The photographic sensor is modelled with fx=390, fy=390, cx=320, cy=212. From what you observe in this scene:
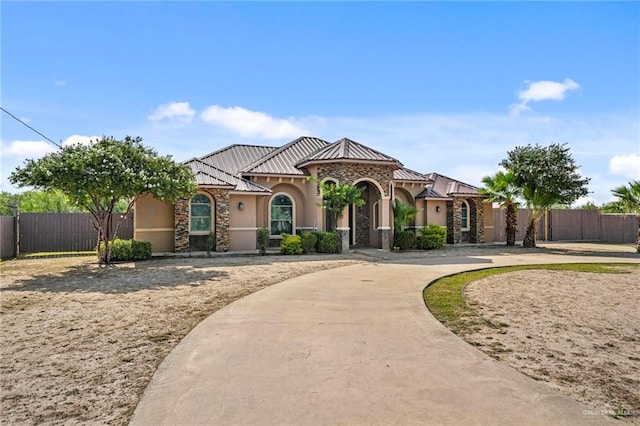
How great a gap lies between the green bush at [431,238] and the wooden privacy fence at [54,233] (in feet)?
56.3

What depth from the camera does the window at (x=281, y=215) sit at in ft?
68.8

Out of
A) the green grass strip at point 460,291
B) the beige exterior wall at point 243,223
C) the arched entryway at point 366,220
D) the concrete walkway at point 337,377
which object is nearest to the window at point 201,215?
the beige exterior wall at point 243,223

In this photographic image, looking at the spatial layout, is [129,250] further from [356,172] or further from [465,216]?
[465,216]

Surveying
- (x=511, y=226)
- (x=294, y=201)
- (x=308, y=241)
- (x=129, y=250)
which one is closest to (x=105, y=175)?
(x=129, y=250)

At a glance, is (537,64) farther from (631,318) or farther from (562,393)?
(562,393)

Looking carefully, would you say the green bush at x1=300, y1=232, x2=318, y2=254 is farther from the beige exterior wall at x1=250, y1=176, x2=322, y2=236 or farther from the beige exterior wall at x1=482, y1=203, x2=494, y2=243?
the beige exterior wall at x1=482, y1=203, x2=494, y2=243

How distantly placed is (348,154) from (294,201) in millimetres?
3950

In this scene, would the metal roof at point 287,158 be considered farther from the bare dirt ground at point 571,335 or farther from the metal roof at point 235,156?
the bare dirt ground at point 571,335

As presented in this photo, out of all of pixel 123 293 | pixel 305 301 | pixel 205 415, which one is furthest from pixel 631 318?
pixel 123 293

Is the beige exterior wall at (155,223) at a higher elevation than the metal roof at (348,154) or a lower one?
lower

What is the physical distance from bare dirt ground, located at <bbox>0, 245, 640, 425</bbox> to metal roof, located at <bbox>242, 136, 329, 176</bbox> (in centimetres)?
808

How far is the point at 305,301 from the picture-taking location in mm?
8141

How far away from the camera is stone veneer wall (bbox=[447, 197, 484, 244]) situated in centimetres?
2412

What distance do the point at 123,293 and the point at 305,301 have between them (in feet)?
14.8
